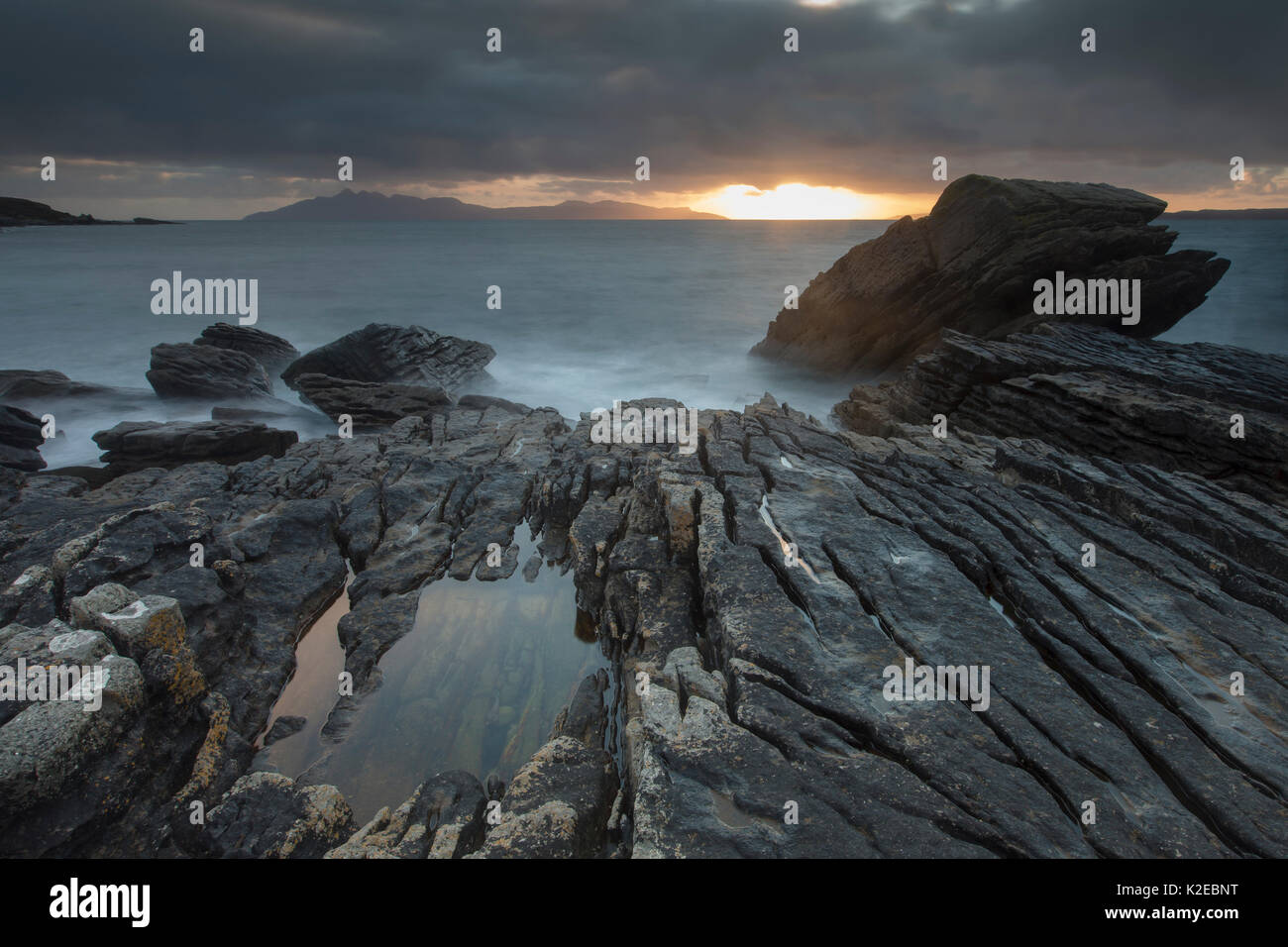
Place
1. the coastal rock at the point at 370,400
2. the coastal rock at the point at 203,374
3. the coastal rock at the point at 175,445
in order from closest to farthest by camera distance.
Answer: the coastal rock at the point at 175,445 < the coastal rock at the point at 370,400 < the coastal rock at the point at 203,374

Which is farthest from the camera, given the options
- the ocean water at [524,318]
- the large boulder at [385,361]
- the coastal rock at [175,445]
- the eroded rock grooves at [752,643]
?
the ocean water at [524,318]

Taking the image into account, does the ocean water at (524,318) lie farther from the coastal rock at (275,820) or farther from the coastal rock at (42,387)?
the coastal rock at (275,820)

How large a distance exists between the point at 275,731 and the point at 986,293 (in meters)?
24.3

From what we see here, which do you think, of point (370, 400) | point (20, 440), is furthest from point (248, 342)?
point (370, 400)

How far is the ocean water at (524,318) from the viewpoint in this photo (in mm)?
27031

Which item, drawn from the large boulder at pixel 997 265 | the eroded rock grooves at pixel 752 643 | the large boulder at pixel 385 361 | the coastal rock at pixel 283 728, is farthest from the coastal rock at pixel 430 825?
the large boulder at pixel 997 265

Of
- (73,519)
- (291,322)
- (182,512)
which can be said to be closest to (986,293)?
(182,512)

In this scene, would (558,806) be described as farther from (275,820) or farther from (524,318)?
(524,318)

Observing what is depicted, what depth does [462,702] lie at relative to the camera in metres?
7.54

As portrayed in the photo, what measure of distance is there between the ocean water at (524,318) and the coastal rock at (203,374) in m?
0.78

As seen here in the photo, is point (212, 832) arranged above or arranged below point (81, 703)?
below

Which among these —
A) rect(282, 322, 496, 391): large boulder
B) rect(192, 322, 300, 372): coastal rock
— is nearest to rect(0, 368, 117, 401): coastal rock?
rect(192, 322, 300, 372): coastal rock
